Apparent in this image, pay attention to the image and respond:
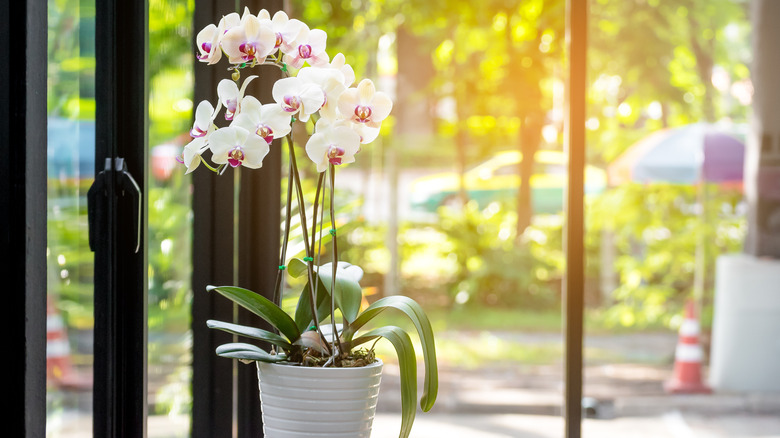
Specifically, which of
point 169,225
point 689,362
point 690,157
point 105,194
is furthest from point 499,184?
point 105,194

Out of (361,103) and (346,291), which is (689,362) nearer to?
(346,291)

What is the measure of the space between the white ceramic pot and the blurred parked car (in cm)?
531

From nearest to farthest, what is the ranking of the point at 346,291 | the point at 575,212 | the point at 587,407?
the point at 346,291 → the point at 575,212 → the point at 587,407

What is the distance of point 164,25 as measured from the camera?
1.53 metres

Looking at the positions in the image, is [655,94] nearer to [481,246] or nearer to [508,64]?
[508,64]

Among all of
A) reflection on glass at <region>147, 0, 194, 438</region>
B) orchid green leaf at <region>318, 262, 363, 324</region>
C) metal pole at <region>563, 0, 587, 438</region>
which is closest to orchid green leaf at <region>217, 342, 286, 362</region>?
orchid green leaf at <region>318, 262, 363, 324</region>

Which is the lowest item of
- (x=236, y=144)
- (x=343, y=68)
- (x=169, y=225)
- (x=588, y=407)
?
(x=588, y=407)

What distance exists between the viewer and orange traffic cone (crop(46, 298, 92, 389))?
120 centimetres

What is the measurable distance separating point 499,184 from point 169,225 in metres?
4.90

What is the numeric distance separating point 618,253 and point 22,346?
5.28 metres

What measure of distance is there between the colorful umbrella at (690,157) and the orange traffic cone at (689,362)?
3.47ft

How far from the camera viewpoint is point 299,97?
0.97 metres

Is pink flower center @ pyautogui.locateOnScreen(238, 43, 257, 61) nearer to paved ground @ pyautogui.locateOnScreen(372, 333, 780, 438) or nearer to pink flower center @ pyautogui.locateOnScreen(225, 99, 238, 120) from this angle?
pink flower center @ pyautogui.locateOnScreen(225, 99, 238, 120)

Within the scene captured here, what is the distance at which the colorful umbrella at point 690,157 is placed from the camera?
4.82 m
